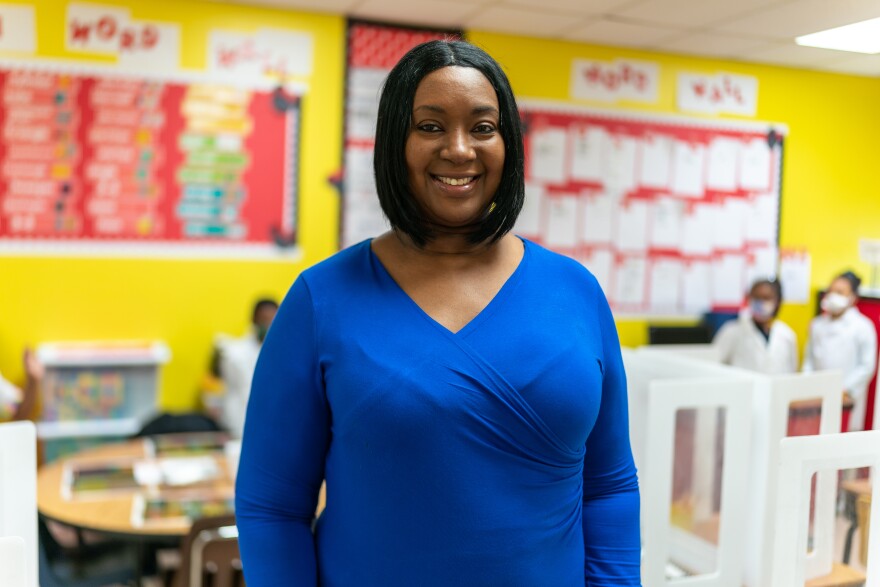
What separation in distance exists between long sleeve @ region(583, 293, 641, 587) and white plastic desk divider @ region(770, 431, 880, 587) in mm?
473

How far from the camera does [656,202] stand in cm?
530

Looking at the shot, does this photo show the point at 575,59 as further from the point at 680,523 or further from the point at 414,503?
the point at 414,503

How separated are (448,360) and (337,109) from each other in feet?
12.3

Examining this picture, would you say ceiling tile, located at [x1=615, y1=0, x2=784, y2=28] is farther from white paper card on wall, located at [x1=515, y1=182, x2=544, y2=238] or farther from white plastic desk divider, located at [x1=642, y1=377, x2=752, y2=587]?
white plastic desk divider, located at [x1=642, y1=377, x2=752, y2=587]

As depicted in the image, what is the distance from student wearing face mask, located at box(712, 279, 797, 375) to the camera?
13.0 ft

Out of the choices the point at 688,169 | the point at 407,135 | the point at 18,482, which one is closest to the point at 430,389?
the point at 407,135

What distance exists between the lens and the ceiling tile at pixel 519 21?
14.4 feet

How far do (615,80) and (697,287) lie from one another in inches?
54.1

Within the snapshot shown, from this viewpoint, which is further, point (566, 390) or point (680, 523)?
point (680, 523)

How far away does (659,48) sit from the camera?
201 inches

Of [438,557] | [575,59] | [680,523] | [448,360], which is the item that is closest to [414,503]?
Result: [438,557]

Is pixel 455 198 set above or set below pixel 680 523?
above

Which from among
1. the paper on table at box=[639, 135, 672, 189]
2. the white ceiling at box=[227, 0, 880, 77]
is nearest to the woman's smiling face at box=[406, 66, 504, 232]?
the white ceiling at box=[227, 0, 880, 77]

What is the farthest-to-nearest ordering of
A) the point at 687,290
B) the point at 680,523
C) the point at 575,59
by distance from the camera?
the point at 687,290 → the point at 575,59 → the point at 680,523
